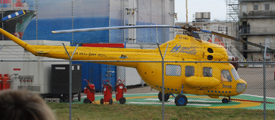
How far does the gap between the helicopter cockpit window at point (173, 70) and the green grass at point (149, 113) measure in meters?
2.07

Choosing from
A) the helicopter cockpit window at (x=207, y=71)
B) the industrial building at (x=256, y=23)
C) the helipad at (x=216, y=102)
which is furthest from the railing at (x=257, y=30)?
the helicopter cockpit window at (x=207, y=71)

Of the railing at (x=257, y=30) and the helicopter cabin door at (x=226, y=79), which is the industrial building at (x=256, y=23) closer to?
the railing at (x=257, y=30)

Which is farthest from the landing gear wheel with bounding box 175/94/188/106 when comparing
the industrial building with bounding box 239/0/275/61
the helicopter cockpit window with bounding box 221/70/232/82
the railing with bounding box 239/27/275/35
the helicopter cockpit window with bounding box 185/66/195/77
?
the railing with bounding box 239/27/275/35

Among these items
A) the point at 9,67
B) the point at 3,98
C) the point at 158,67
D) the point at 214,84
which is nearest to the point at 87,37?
the point at 9,67

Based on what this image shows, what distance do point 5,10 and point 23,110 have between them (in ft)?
86.5

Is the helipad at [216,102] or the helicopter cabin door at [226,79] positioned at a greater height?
the helicopter cabin door at [226,79]

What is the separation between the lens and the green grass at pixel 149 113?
10930 mm

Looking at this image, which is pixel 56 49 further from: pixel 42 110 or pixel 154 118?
pixel 42 110

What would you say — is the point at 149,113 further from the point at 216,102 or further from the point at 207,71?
the point at 216,102

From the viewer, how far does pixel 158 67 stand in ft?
46.4

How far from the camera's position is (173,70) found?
→ 14172 millimetres

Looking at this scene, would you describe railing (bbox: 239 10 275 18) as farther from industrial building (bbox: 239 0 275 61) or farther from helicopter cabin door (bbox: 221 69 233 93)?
helicopter cabin door (bbox: 221 69 233 93)

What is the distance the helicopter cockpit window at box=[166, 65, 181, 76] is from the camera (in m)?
14.1

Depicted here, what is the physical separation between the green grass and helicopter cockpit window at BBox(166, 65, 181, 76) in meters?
2.07
